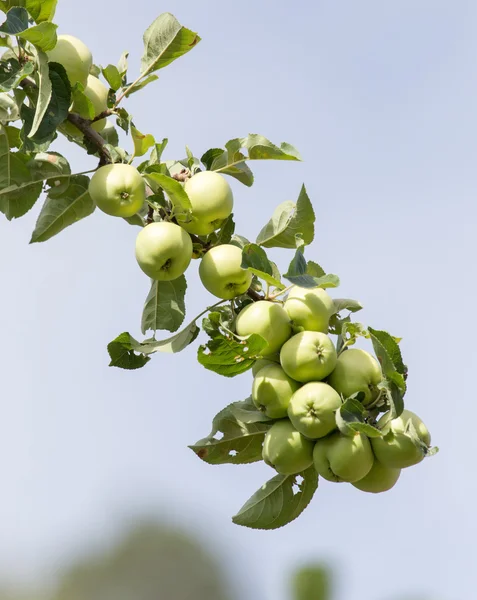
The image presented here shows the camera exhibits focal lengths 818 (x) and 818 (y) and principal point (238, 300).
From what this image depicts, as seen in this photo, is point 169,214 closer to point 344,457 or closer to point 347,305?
point 347,305

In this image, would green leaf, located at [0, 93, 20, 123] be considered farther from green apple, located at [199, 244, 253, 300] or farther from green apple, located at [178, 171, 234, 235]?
green apple, located at [199, 244, 253, 300]

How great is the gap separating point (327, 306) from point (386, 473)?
53cm

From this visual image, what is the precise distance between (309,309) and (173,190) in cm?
55

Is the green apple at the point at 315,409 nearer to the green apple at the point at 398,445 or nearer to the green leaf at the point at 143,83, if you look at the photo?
the green apple at the point at 398,445

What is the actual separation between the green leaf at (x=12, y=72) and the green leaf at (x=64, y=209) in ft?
1.49

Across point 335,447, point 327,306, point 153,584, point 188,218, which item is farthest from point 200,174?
point 153,584

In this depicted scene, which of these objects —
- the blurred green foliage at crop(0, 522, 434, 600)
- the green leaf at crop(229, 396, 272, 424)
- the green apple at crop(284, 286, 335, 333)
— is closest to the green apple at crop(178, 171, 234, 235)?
the green apple at crop(284, 286, 335, 333)

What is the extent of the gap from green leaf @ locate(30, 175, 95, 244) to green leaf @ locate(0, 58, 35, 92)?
453 millimetres

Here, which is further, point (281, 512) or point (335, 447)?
point (281, 512)

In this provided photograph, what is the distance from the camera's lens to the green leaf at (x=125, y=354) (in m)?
2.64

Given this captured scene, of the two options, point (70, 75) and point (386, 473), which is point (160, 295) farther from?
point (386, 473)

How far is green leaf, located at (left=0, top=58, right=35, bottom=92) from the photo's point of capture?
2.34 meters

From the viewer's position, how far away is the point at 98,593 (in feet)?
64.0

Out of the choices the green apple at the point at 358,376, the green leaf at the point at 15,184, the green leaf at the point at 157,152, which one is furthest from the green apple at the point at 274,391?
the green leaf at the point at 15,184
